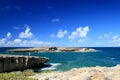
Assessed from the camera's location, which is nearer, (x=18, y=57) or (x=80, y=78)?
(x=80, y=78)

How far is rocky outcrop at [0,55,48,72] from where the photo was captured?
1747 inches

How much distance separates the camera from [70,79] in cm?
1484

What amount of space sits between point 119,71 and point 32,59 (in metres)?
39.4

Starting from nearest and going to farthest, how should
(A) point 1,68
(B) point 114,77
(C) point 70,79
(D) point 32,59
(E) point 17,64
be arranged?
(C) point 70,79
(B) point 114,77
(A) point 1,68
(E) point 17,64
(D) point 32,59

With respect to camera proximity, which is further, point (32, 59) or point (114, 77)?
point (32, 59)

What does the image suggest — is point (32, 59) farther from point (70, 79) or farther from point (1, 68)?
point (70, 79)

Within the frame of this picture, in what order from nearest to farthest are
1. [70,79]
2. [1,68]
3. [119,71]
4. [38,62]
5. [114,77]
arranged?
[70,79], [114,77], [119,71], [1,68], [38,62]

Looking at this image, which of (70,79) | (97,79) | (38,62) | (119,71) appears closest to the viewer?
(97,79)

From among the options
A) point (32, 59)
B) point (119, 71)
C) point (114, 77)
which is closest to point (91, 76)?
point (114, 77)

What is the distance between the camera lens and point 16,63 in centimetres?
4822

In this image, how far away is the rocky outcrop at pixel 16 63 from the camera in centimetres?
4438

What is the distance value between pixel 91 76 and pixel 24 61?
127ft

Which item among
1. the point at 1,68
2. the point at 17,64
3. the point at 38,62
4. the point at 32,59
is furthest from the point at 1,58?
the point at 38,62

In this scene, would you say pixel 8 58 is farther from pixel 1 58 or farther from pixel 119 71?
pixel 119 71
